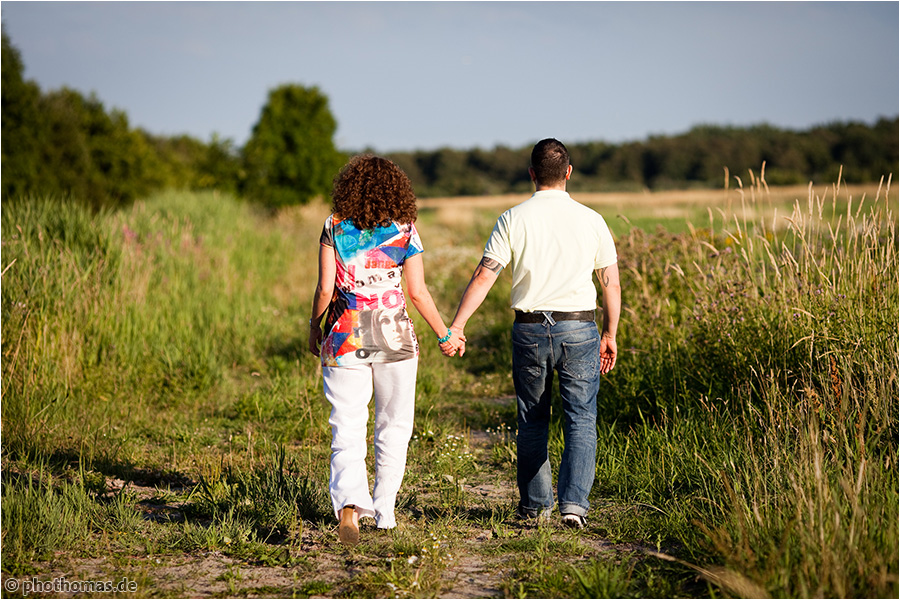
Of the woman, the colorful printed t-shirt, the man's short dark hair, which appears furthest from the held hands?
the man's short dark hair

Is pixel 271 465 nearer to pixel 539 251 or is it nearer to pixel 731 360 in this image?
pixel 539 251

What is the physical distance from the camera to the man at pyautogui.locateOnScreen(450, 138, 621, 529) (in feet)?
11.7

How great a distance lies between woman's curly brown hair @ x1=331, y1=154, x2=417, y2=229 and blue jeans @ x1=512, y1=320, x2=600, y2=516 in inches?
35.5

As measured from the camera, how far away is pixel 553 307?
3541 millimetres

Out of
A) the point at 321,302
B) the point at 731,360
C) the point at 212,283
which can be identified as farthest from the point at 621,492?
the point at 212,283

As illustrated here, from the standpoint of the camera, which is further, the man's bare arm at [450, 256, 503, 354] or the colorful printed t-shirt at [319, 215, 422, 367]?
the man's bare arm at [450, 256, 503, 354]

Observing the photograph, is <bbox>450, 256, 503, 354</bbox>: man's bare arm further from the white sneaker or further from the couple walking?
the white sneaker

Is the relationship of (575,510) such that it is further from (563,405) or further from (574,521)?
(563,405)

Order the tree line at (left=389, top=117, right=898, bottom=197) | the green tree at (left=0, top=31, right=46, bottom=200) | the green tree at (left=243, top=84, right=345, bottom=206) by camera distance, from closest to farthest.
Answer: the green tree at (left=0, top=31, right=46, bottom=200) < the green tree at (left=243, top=84, right=345, bottom=206) < the tree line at (left=389, top=117, right=898, bottom=197)

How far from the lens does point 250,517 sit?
373 cm

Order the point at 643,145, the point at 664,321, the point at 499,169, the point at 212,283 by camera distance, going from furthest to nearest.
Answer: the point at 499,169 < the point at 643,145 < the point at 212,283 < the point at 664,321

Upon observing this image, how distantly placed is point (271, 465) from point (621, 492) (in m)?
2.33

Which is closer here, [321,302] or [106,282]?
[321,302]

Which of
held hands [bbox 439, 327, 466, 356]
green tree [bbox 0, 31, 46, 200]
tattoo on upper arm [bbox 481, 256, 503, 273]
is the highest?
green tree [bbox 0, 31, 46, 200]
